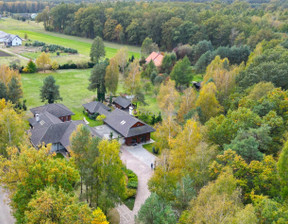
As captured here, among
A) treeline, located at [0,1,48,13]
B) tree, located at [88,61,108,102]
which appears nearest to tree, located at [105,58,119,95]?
tree, located at [88,61,108,102]

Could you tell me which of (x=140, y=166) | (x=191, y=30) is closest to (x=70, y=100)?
(x=140, y=166)

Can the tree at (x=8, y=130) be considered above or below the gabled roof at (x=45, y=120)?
above

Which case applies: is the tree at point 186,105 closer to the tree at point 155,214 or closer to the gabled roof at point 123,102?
the gabled roof at point 123,102

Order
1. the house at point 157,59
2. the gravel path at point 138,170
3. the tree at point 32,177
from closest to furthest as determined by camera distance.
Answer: the tree at point 32,177, the gravel path at point 138,170, the house at point 157,59

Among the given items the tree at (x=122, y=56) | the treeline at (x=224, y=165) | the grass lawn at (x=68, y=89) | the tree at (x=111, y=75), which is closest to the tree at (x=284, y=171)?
the treeline at (x=224, y=165)

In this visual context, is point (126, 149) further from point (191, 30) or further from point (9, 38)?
point (9, 38)

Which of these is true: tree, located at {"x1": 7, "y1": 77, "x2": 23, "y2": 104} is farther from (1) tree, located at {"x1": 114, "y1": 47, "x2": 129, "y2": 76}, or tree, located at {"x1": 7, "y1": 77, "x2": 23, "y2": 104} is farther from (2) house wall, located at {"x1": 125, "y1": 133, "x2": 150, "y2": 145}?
(1) tree, located at {"x1": 114, "y1": 47, "x2": 129, "y2": 76}
